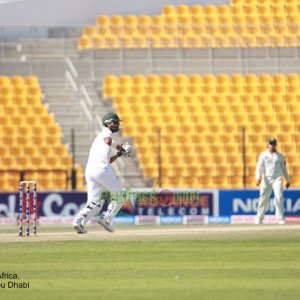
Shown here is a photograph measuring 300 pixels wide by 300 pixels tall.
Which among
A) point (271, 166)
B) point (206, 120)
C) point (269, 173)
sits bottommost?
point (269, 173)

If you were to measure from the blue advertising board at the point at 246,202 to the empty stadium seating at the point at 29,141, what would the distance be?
3.70 meters

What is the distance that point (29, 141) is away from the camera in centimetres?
3058

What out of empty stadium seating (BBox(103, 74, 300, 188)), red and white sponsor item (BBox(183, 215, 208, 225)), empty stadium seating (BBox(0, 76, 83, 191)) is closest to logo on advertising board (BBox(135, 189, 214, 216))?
red and white sponsor item (BBox(183, 215, 208, 225))

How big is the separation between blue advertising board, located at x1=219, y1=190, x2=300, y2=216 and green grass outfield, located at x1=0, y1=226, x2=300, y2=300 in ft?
25.7

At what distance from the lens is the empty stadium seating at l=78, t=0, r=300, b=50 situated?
1348 inches

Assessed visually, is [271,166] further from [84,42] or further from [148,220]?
[84,42]

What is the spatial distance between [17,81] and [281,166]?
36.1ft

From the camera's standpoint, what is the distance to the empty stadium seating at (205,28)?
3425 cm

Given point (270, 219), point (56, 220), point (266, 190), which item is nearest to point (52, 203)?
point (56, 220)

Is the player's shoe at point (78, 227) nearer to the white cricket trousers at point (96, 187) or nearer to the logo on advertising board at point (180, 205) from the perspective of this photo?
the white cricket trousers at point (96, 187)

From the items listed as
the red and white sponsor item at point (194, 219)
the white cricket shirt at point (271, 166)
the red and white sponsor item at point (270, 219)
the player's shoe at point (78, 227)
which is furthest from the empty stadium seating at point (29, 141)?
the player's shoe at point (78, 227)

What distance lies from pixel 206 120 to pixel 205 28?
4.36 meters

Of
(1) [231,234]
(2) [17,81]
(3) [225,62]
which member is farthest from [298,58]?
(1) [231,234]

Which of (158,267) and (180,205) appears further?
(180,205)
